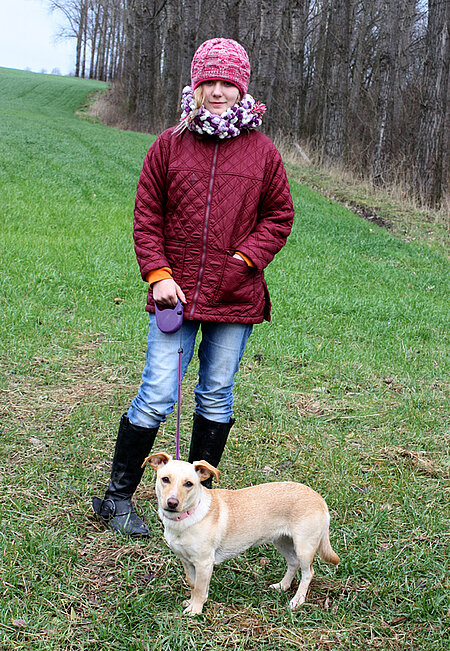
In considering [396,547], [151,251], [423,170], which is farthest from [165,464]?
[423,170]

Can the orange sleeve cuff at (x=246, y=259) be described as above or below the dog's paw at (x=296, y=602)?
above

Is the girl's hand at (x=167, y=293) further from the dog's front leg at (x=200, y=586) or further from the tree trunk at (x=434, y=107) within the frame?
the tree trunk at (x=434, y=107)

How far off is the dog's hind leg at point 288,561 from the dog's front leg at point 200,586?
390 millimetres

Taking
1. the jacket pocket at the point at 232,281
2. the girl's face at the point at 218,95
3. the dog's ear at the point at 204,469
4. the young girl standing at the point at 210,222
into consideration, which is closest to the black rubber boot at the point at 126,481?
the young girl standing at the point at 210,222

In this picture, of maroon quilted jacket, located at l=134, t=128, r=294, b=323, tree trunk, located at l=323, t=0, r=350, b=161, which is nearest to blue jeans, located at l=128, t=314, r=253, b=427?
maroon quilted jacket, located at l=134, t=128, r=294, b=323

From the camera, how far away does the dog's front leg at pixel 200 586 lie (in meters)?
2.54

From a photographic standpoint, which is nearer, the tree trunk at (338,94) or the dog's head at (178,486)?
the dog's head at (178,486)

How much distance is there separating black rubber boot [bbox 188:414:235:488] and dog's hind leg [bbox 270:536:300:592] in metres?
0.62

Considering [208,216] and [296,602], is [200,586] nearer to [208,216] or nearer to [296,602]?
[296,602]

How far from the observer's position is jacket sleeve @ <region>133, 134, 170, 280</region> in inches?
114

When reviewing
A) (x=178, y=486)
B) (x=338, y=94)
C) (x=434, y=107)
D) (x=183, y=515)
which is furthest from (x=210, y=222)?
(x=338, y=94)

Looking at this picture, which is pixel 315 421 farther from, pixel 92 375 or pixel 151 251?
pixel 151 251

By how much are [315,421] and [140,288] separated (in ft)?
11.2

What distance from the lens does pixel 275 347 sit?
5855mm
